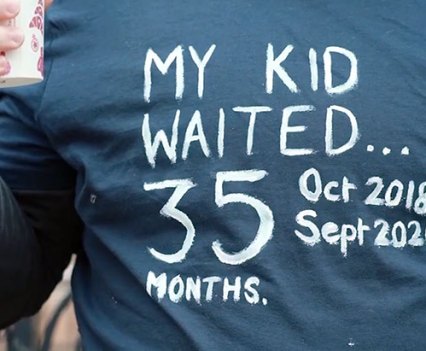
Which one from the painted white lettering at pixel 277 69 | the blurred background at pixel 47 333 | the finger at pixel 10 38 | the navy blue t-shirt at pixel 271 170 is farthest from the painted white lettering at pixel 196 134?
the blurred background at pixel 47 333

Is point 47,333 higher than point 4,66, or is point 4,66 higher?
point 4,66

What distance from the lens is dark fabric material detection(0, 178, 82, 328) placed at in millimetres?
1617

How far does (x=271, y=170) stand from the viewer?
138 cm

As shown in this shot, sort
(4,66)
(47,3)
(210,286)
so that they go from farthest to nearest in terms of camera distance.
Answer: (47,3) < (210,286) < (4,66)

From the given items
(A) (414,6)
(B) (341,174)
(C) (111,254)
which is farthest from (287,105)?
(C) (111,254)

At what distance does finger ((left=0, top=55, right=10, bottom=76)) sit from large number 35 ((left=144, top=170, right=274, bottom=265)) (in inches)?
10.6

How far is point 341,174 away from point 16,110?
545mm

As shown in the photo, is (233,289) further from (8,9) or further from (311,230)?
(8,9)

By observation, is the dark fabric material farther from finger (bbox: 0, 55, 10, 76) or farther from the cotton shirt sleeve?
finger (bbox: 0, 55, 10, 76)

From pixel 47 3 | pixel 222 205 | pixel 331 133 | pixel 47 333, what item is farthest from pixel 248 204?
pixel 47 333

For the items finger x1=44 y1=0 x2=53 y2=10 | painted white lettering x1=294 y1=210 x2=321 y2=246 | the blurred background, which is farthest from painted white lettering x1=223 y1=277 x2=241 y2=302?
the blurred background

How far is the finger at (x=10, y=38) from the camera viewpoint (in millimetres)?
1288

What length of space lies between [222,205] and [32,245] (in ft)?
→ 1.44

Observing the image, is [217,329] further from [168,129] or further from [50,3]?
[50,3]
